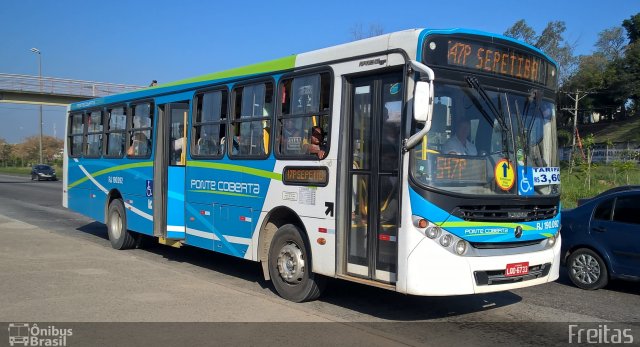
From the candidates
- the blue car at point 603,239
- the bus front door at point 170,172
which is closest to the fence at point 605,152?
the blue car at point 603,239

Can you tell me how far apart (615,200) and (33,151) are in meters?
110

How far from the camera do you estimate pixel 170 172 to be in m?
10.1

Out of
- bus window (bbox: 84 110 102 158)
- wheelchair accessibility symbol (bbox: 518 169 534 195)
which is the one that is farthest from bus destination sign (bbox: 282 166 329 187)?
bus window (bbox: 84 110 102 158)

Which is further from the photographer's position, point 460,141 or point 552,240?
point 552,240

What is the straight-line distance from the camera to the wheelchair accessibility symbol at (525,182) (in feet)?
20.7

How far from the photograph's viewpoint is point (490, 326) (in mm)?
6410

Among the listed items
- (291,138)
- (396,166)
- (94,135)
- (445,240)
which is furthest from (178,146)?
(445,240)

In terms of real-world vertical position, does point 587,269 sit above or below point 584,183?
below

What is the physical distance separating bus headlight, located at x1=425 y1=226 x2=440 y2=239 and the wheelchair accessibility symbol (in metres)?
1.20

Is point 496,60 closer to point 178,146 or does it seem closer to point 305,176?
point 305,176

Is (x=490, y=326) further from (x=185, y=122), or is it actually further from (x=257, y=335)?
(x=185, y=122)

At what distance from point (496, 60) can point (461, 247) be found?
2.21 meters

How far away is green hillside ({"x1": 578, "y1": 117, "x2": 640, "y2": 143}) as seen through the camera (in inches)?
2436

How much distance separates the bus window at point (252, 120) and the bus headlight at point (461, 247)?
3.11m
